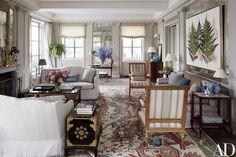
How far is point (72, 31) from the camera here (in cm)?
1302

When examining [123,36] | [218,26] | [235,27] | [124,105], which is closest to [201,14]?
[218,26]

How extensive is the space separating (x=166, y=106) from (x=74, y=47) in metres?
10.1

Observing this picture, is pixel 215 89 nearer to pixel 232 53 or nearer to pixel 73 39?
pixel 232 53

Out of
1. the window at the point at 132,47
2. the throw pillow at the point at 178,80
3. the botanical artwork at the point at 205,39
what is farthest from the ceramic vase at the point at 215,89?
the window at the point at 132,47

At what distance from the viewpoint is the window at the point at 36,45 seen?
33.3 feet

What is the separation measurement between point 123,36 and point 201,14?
292 inches

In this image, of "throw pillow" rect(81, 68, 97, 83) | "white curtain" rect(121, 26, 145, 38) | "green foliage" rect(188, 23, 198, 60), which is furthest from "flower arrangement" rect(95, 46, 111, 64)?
"green foliage" rect(188, 23, 198, 60)

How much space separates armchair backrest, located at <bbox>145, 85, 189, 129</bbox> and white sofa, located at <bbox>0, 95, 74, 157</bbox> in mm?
1239

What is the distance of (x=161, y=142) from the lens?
4.10 metres

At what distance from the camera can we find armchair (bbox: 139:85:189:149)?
12.1 feet

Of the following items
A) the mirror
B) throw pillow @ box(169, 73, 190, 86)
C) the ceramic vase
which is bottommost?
the ceramic vase

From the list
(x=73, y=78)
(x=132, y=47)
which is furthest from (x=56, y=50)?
(x=73, y=78)

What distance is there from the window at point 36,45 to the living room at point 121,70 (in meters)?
0.04

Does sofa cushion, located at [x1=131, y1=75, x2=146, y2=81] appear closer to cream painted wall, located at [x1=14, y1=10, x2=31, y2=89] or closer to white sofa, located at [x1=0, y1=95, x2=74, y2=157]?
cream painted wall, located at [x1=14, y1=10, x2=31, y2=89]
